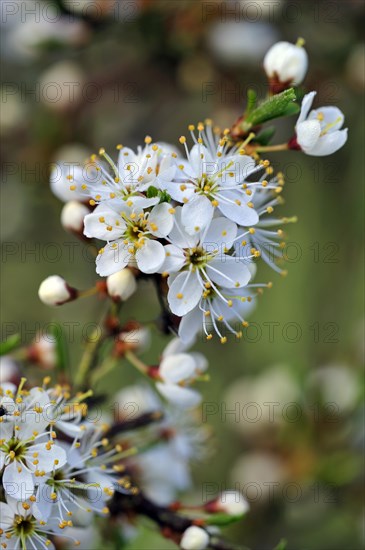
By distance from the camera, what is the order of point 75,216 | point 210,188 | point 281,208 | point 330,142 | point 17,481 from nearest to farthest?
point 17,481 → point 210,188 → point 330,142 → point 75,216 → point 281,208

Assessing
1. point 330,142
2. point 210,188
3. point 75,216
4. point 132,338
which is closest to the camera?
point 210,188

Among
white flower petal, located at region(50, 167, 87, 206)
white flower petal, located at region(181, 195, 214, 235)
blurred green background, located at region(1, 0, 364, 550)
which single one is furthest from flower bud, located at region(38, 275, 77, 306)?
blurred green background, located at region(1, 0, 364, 550)

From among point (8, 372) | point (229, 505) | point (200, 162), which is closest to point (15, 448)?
point (8, 372)

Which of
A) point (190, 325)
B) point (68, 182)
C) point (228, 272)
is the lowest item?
point (190, 325)

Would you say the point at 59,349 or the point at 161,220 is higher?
the point at 161,220

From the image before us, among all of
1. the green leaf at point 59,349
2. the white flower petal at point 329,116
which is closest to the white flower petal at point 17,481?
the green leaf at point 59,349

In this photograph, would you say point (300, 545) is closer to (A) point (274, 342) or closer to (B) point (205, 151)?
(A) point (274, 342)

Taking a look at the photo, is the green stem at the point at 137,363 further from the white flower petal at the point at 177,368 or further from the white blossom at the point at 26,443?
the white blossom at the point at 26,443

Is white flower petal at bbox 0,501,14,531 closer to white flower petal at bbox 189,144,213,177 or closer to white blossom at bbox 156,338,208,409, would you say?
white blossom at bbox 156,338,208,409

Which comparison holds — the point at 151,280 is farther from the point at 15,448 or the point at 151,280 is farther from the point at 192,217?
the point at 15,448
